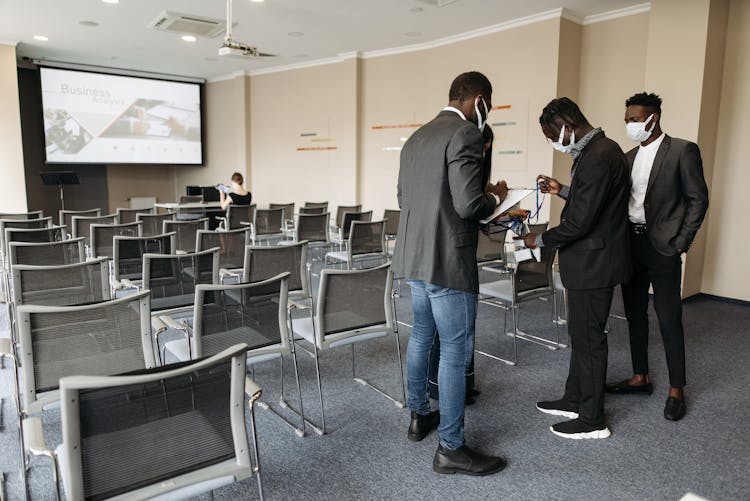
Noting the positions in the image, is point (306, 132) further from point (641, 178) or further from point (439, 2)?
point (641, 178)

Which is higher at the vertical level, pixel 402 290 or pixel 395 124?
pixel 395 124

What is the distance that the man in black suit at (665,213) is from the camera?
304 centimetres

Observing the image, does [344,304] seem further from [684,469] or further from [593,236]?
[684,469]

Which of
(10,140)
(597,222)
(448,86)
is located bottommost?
(597,222)

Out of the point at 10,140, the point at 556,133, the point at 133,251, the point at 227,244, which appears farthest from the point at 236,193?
the point at 556,133

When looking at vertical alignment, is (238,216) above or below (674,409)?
above

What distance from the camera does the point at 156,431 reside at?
1631 mm

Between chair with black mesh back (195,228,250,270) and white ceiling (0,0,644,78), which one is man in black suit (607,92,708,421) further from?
white ceiling (0,0,644,78)

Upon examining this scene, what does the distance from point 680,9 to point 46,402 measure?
632cm

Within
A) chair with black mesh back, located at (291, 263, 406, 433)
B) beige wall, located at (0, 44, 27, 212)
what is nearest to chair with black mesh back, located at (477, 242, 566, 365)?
chair with black mesh back, located at (291, 263, 406, 433)

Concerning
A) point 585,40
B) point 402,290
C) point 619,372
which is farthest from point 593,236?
point 585,40

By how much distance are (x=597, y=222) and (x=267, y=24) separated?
258 inches

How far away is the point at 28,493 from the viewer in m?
2.27

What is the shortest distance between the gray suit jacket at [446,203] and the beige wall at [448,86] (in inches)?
208
